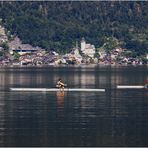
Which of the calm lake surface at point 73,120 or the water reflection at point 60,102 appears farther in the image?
the water reflection at point 60,102

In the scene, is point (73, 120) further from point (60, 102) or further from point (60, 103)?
point (60, 102)

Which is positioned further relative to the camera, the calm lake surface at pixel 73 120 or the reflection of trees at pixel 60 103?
the reflection of trees at pixel 60 103

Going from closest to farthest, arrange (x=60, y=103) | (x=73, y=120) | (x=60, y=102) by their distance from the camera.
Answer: (x=73, y=120)
(x=60, y=103)
(x=60, y=102)

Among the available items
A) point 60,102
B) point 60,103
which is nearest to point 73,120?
point 60,103

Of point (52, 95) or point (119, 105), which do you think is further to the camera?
point (52, 95)

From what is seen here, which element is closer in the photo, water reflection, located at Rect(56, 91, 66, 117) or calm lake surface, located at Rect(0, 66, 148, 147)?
calm lake surface, located at Rect(0, 66, 148, 147)

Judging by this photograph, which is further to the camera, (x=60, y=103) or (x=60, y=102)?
(x=60, y=102)

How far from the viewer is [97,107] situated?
9369 centimetres

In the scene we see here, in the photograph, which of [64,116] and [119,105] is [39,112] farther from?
[119,105]

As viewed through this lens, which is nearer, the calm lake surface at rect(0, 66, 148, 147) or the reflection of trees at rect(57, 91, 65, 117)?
the calm lake surface at rect(0, 66, 148, 147)

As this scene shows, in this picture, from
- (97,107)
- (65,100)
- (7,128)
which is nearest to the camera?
(7,128)

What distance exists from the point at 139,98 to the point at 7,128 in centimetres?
3825

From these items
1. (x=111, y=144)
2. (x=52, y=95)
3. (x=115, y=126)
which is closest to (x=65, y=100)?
(x=52, y=95)

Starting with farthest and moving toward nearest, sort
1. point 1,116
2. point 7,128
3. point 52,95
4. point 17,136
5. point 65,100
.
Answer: point 52,95
point 65,100
point 1,116
point 7,128
point 17,136
